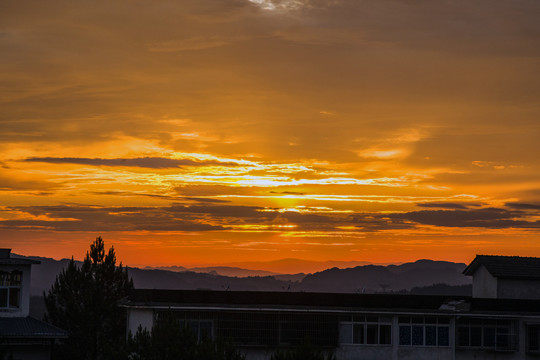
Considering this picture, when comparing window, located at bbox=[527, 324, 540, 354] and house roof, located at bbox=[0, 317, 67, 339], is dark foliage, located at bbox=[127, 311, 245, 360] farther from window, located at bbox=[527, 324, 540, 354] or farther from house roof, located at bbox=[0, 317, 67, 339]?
window, located at bbox=[527, 324, 540, 354]

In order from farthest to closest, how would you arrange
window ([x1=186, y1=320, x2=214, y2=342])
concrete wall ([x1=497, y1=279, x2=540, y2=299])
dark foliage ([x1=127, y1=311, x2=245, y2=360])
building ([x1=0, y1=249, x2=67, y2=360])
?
concrete wall ([x1=497, y1=279, x2=540, y2=299]) < window ([x1=186, y1=320, x2=214, y2=342]) < building ([x1=0, y1=249, x2=67, y2=360]) < dark foliage ([x1=127, y1=311, x2=245, y2=360])

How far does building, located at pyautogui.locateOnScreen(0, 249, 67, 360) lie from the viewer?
47844 millimetres

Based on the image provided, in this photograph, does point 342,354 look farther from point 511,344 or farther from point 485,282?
point 485,282

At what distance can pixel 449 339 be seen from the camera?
173ft

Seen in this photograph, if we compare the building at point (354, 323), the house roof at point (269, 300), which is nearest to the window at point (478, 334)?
the building at point (354, 323)

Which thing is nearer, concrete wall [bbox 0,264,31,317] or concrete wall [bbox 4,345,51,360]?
concrete wall [bbox 4,345,51,360]

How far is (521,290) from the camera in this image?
6272cm

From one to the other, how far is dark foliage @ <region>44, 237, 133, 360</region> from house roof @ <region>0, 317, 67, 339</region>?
6526mm

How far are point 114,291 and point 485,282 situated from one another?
29729mm

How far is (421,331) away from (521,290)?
13961 mm

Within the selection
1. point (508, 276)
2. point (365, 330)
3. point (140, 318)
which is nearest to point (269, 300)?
point (365, 330)

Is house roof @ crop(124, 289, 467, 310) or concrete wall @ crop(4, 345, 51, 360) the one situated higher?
house roof @ crop(124, 289, 467, 310)

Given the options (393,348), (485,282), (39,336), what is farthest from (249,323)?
(485,282)

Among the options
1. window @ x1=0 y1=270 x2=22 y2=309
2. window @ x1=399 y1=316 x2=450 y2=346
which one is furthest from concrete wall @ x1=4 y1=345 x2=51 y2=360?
window @ x1=399 y1=316 x2=450 y2=346
